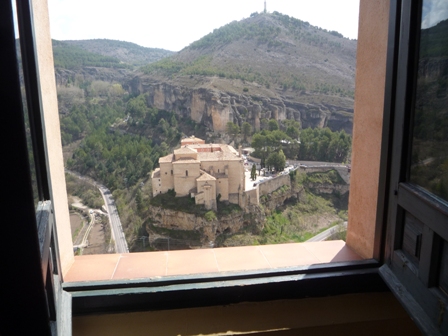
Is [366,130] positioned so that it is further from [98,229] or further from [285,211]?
[285,211]

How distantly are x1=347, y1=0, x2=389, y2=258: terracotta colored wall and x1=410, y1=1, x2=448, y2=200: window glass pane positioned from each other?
313 millimetres

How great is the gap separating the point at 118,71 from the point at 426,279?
1372cm

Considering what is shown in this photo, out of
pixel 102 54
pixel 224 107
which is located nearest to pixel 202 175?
pixel 224 107

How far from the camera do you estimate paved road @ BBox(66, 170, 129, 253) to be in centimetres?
469

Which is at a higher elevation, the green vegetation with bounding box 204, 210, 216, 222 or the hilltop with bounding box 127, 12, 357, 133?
the hilltop with bounding box 127, 12, 357, 133

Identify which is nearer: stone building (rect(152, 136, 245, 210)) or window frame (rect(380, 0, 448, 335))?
window frame (rect(380, 0, 448, 335))

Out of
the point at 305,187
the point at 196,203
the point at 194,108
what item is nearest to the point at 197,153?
the point at 196,203

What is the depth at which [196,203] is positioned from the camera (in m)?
5.80

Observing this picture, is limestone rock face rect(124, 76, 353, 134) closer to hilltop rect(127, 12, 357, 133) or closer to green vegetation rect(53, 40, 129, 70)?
hilltop rect(127, 12, 357, 133)

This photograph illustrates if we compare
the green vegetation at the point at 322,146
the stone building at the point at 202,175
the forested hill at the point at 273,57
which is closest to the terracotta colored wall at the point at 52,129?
the stone building at the point at 202,175

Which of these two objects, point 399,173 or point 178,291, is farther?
point 178,291

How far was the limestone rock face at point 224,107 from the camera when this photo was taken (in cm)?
1163

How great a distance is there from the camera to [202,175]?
5.32 meters

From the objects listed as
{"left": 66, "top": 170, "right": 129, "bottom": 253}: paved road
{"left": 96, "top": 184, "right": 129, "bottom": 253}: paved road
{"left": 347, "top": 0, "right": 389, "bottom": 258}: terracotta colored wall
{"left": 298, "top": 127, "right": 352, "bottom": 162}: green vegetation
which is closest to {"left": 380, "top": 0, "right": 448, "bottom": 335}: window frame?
{"left": 347, "top": 0, "right": 389, "bottom": 258}: terracotta colored wall
